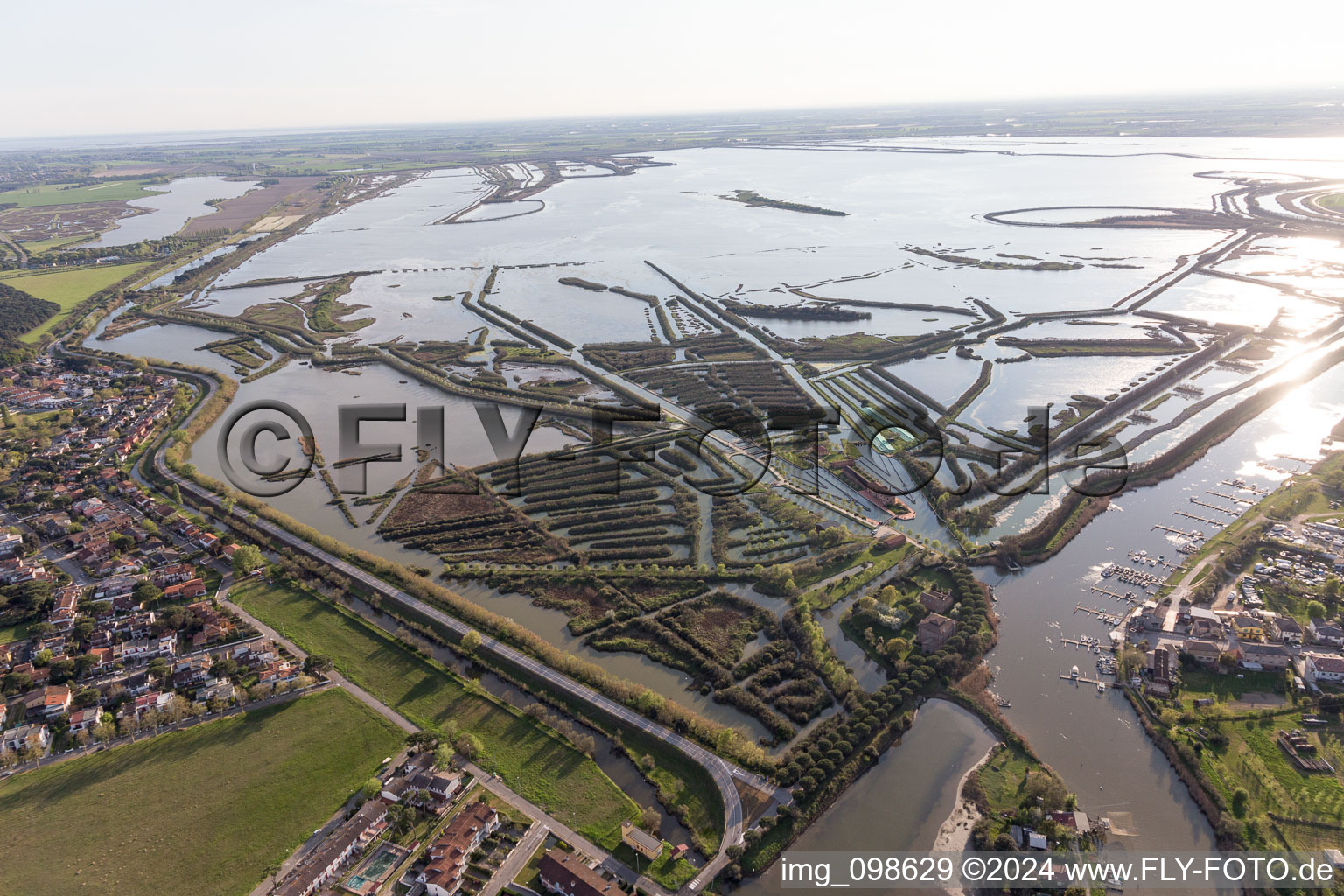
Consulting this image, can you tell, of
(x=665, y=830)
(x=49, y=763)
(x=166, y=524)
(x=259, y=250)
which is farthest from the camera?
(x=259, y=250)

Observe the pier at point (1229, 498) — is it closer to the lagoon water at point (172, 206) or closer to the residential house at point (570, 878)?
the residential house at point (570, 878)

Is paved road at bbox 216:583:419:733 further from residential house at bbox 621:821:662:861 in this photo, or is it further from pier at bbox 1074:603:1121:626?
pier at bbox 1074:603:1121:626

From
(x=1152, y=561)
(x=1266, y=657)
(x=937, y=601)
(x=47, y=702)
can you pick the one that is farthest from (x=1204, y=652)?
(x=47, y=702)

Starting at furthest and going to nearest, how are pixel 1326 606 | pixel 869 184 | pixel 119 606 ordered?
1. pixel 869 184
2. pixel 119 606
3. pixel 1326 606

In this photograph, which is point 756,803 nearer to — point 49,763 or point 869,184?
point 49,763

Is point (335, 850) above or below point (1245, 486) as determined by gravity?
below

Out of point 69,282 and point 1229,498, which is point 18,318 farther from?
point 1229,498

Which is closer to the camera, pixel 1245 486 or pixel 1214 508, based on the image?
pixel 1214 508

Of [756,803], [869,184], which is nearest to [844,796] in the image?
[756,803]
